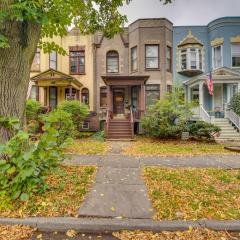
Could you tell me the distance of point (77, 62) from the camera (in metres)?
21.3

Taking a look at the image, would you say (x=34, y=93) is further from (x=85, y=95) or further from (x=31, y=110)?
(x=85, y=95)

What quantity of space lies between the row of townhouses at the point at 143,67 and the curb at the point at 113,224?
47.7 feet

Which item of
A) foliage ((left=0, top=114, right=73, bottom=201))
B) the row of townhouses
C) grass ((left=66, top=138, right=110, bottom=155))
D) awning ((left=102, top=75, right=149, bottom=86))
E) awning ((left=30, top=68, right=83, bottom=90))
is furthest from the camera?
the row of townhouses

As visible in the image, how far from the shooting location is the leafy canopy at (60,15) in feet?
13.9

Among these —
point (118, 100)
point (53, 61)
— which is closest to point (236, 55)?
point (118, 100)

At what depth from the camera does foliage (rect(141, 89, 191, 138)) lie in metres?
14.5

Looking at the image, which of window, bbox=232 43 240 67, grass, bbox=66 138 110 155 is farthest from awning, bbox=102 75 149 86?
window, bbox=232 43 240 67

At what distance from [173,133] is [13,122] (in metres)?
11.6

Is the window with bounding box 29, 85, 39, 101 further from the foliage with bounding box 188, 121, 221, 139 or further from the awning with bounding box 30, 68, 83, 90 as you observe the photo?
the foliage with bounding box 188, 121, 221, 139

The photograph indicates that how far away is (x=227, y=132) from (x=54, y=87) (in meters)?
14.9

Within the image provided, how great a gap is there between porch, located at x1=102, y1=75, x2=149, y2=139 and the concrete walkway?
25.7ft

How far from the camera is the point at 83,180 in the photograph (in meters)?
5.73

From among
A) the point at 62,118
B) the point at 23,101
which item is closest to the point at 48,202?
the point at 23,101

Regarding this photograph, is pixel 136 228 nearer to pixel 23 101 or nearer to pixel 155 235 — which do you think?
pixel 155 235
